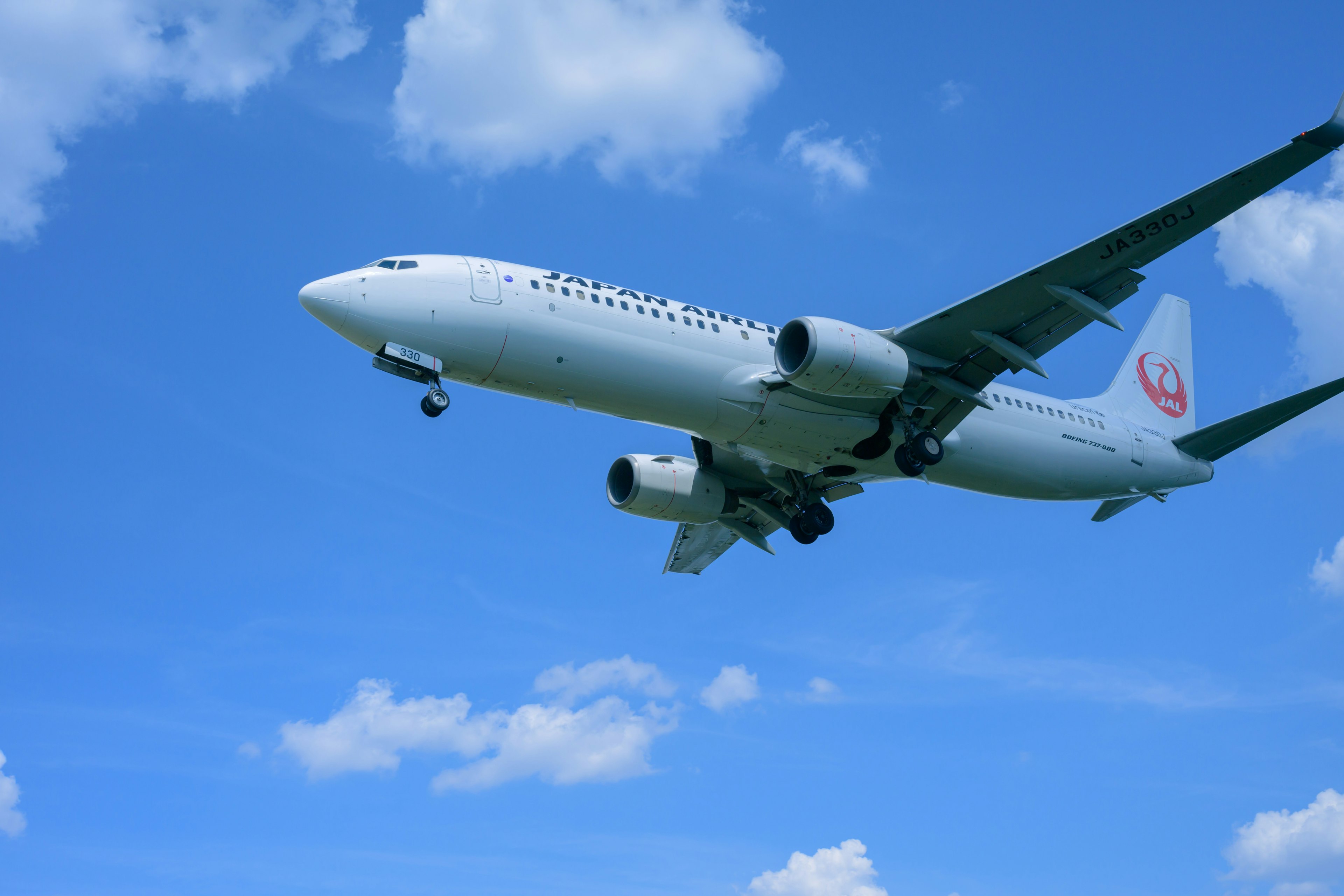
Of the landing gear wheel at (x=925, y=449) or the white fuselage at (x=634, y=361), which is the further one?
the landing gear wheel at (x=925, y=449)

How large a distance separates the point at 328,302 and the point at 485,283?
3258mm

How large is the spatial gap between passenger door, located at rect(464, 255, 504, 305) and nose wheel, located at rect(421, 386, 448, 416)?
211cm

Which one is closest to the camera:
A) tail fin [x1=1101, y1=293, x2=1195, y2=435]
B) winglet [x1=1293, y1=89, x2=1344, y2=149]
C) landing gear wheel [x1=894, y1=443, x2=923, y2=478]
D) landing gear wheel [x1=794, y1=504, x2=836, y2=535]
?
winglet [x1=1293, y1=89, x2=1344, y2=149]

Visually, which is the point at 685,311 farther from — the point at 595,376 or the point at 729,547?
the point at 729,547

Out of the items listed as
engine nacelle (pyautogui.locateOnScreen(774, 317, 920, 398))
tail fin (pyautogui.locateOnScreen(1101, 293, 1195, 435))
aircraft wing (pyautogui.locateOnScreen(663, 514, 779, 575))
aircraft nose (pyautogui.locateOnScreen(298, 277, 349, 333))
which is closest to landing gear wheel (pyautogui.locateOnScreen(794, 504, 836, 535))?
aircraft wing (pyautogui.locateOnScreen(663, 514, 779, 575))

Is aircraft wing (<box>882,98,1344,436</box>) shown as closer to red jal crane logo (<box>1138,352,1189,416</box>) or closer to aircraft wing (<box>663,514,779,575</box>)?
aircraft wing (<box>663,514,779,575</box>)

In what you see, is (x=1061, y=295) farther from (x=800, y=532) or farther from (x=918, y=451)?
(x=800, y=532)

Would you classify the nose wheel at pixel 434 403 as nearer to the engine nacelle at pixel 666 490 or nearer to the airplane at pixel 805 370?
the airplane at pixel 805 370

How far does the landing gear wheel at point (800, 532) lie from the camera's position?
106 feet

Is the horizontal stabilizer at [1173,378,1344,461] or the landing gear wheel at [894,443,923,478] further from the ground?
the horizontal stabilizer at [1173,378,1344,461]

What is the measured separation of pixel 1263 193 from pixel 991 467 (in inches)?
368

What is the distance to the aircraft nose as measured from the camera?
23.8 metres

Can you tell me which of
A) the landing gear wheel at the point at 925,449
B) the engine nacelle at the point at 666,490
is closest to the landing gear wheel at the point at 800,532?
the engine nacelle at the point at 666,490

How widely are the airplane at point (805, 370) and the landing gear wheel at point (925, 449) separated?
5 cm
